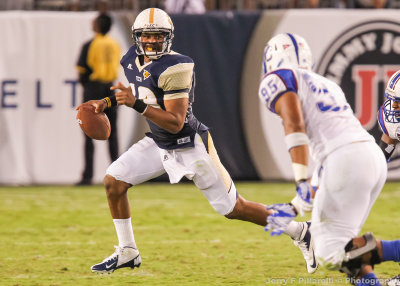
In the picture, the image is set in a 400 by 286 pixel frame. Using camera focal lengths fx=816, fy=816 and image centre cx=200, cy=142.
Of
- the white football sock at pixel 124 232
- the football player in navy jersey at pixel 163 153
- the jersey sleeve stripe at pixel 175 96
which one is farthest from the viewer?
the white football sock at pixel 124 232

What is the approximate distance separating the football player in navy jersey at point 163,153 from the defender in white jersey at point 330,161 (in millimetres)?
928

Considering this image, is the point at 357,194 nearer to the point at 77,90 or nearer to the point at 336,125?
the point at 336,125

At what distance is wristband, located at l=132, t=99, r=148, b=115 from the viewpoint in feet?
13.9

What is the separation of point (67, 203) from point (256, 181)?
219 cm

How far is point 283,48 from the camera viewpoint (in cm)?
383

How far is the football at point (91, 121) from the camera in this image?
4.52m

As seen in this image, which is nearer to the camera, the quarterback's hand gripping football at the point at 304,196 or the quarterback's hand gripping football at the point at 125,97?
the quarterback's hand gripping football at the point at 304,196

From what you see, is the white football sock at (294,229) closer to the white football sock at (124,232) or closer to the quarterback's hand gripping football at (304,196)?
the white football sock at (124,232)

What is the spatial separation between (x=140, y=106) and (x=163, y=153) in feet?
1.94

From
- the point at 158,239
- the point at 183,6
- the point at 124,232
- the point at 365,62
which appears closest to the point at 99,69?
the point at 183,6

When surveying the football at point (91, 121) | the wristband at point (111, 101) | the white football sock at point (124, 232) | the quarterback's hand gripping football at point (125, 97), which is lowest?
the white football sock at point (124, 232)

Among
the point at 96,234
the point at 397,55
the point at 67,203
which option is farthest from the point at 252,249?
the point at 397,55

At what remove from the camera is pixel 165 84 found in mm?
4520

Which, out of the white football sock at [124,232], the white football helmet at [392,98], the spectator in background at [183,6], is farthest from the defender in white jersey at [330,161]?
the spectator in background at [183,6]
